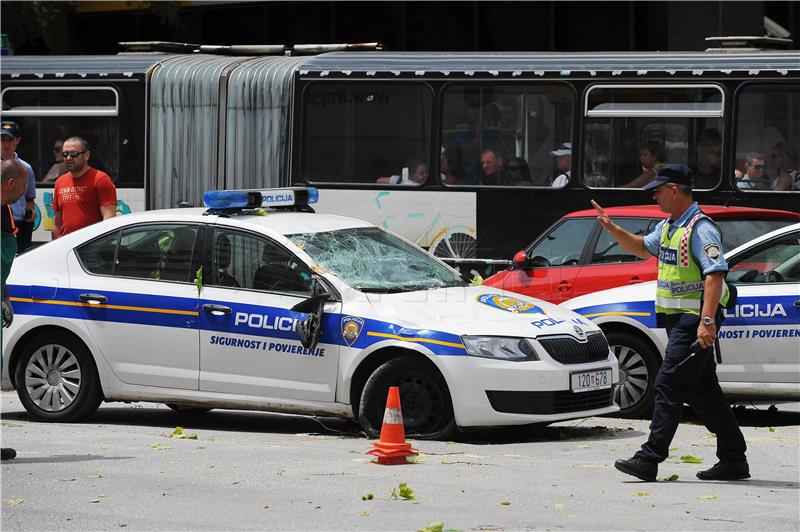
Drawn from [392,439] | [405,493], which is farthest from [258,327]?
[405,493]

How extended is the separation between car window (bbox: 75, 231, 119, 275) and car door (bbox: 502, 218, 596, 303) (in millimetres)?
3422

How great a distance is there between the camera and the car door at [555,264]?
11523 millimetres

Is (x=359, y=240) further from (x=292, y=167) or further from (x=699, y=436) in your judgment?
(x=292, y=167)

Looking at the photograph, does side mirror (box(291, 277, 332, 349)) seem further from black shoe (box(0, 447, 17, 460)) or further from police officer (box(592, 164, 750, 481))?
police officer (box(592, 164, 750, 481))

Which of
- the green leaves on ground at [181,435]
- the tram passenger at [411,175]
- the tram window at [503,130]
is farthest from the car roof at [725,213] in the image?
the green leaves on ground at [181,435]

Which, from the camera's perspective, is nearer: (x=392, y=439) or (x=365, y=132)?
(x=392, y=439)

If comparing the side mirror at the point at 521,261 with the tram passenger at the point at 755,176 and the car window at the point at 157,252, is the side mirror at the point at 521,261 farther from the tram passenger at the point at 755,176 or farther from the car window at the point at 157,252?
the tram passenger at the point at 755,176

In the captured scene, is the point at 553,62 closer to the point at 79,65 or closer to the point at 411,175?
the point at 411,175

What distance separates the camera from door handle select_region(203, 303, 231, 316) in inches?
374

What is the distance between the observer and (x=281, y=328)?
9328 mm

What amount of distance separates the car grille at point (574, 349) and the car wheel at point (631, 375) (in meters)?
1.04

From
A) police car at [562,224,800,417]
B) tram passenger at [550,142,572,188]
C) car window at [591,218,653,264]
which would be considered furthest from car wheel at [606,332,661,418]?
tram passenger at [550,142,572,188]

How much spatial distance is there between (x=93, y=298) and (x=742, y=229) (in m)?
5.07

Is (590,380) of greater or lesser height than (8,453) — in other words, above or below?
above
